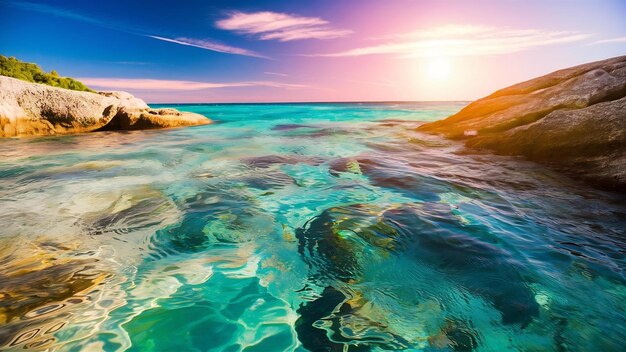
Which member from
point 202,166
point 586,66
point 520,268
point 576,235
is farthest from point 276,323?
point 586,66

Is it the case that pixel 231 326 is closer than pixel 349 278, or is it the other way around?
pixel 231 326

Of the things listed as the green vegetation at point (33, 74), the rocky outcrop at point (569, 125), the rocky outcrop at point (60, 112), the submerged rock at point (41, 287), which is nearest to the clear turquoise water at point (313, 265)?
the submerged rock at point (41, 287)

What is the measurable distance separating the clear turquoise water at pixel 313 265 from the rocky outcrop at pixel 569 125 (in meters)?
1.07

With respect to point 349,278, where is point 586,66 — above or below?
above

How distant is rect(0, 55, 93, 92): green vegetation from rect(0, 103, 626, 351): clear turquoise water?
2088 centimetres

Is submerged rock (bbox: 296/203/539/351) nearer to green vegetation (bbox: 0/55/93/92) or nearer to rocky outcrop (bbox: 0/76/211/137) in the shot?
rocky outcrop (bbox: 0/76/211/137)

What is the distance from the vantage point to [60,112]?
14.9 m

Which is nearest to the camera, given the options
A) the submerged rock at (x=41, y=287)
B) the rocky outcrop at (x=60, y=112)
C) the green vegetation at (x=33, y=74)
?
the submerged rock at (x=41, y=287)

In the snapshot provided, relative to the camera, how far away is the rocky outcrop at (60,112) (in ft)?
43.8

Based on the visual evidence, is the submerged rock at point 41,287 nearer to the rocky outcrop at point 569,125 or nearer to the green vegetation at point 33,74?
the rocky outcrop at point 569,125

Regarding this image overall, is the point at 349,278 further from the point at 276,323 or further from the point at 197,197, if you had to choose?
the point at 197,197

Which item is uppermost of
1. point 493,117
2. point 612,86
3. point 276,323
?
point 612,86

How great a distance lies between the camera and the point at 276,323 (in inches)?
97.0

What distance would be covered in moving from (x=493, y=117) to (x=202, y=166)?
11.2 meters
